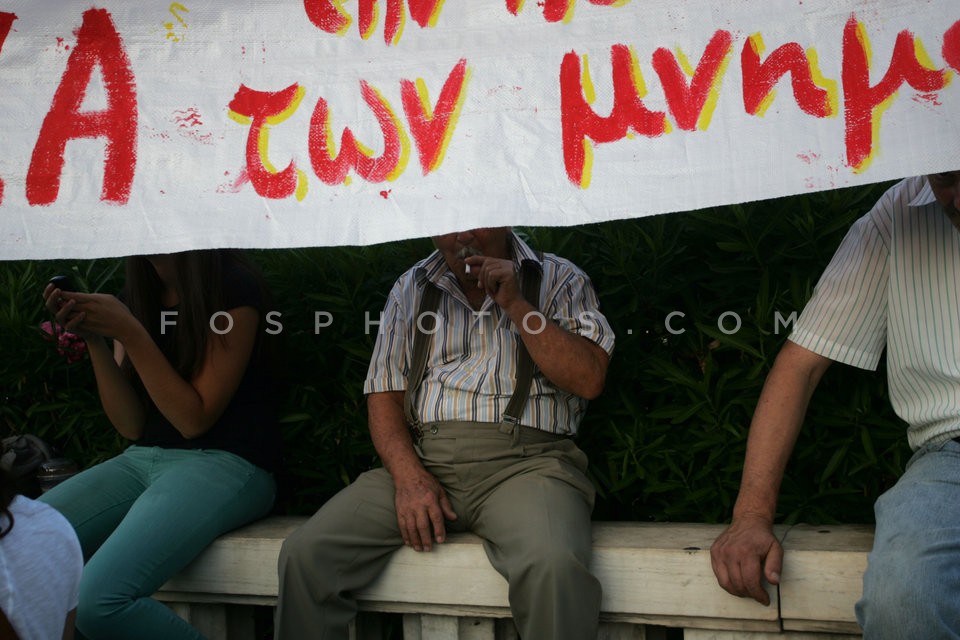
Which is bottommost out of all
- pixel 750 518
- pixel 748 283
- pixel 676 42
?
pixel 750 518

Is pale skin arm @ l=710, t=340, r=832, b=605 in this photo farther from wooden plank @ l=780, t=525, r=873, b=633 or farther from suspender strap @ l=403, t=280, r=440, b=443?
suspender strap @ l=403, t=280, r=440, b=443

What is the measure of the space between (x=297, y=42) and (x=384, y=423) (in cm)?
104

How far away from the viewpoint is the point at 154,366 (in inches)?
110

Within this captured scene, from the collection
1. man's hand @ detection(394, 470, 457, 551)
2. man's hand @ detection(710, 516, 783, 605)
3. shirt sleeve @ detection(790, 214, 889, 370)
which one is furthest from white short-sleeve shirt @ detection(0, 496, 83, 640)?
shirt sleeve @ detection(790, 214, 889, 370)

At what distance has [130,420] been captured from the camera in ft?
10.1

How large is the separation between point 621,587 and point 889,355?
81cm

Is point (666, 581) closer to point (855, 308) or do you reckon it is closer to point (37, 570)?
point (855, 308)

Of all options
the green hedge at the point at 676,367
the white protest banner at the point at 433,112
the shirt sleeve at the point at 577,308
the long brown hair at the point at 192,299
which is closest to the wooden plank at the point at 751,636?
the green hedge at the point at 676,367

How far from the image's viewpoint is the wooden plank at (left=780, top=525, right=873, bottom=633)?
2.28 m

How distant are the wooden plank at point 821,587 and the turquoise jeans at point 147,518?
1434 mm

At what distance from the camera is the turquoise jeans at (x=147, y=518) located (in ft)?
8.32

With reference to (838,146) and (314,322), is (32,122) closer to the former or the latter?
(314,322)

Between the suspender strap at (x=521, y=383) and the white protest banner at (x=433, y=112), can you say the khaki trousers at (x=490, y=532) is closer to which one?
the suspender strap at (x=521, y=383)

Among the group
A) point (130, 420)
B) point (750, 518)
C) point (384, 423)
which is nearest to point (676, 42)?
point (750, 518)
